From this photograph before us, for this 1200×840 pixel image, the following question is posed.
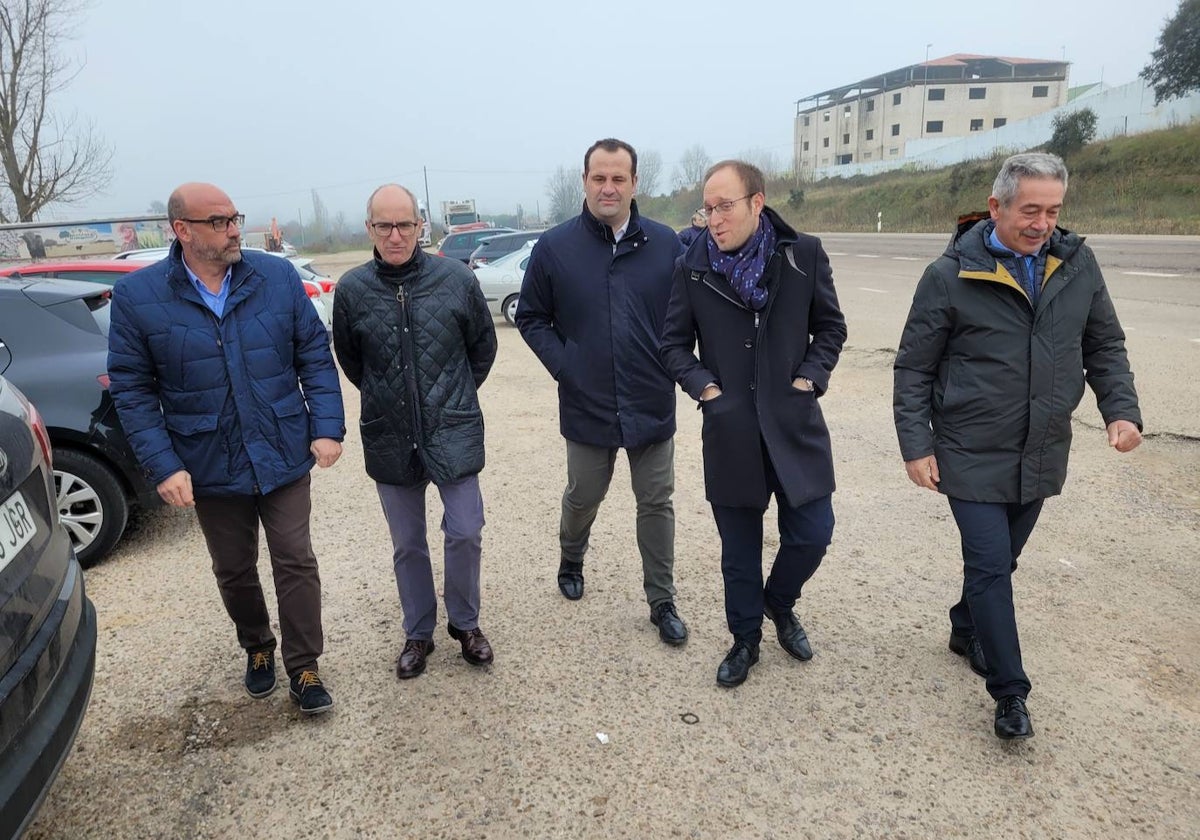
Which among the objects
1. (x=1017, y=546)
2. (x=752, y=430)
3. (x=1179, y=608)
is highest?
(x=752, y=430)

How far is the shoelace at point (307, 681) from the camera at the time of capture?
9.51 feet

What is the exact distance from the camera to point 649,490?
11.1 ft

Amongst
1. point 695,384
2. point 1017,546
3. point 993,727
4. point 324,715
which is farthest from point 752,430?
point 324,715

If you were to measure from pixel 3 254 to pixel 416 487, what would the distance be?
12235mm

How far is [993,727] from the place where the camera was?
2666mm

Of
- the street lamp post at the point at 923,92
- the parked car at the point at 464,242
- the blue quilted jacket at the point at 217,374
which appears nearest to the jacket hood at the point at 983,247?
the blue quilted jacket at the point at 217,374

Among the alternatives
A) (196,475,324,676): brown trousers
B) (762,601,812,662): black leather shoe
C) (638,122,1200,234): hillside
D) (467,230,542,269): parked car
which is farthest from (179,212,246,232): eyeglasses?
(638,122,1200,234): hillside

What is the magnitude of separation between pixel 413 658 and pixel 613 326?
1.55 meters

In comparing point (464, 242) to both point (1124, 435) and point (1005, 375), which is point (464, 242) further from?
point (1124, 435)

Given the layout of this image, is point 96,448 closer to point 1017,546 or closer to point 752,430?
point 752,430

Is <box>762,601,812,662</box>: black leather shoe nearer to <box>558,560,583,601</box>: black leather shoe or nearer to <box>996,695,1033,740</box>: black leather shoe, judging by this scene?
<box>996,695,1033,740</box>: black leather shoe

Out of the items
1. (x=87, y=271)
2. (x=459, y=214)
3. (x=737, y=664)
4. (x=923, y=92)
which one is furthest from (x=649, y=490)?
(x=923, y=92)

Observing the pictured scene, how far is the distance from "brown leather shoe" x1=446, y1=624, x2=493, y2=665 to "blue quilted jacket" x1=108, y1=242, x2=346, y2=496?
0.93m

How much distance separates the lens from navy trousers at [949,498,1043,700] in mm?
2615
